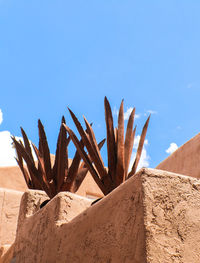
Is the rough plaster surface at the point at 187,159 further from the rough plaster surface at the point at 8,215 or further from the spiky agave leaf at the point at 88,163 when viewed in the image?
the spiky agave leaf at the point at 88,163

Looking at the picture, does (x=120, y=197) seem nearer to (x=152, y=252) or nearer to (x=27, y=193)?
(x=152, y=252)

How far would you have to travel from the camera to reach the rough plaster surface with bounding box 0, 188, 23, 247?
4.08 meters

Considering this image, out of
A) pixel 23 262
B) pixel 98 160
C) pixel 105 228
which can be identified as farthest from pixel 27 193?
pixel 105 228

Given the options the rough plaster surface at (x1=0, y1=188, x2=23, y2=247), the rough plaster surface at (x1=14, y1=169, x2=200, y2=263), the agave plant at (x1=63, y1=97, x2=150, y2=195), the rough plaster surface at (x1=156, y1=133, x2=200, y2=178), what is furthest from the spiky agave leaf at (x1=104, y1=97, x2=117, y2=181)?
the rough plaster surface at (x1=156, y1=133, x2=200, y2=178)

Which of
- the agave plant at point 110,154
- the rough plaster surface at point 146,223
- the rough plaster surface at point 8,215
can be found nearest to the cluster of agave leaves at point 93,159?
the agave plant at point 110,154

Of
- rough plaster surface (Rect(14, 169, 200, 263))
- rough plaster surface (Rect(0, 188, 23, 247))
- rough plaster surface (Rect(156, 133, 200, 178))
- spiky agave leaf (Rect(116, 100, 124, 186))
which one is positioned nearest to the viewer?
rough plaster surface (Rect(14, 169, 200, 263))

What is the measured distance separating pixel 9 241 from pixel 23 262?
1491mm

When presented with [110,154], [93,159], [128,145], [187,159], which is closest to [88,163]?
[93,159]

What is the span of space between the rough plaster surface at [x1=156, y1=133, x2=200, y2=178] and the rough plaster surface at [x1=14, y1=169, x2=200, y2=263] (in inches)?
155

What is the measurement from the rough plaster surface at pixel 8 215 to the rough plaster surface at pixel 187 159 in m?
2.62

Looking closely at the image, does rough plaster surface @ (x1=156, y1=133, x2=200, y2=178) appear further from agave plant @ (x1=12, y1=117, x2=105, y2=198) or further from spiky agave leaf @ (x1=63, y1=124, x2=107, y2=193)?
spiky agave leaf @ (x1=63, y1=124, x2=107, y2=193)

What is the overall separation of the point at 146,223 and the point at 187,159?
457cm

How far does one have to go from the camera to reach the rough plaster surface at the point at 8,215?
4.08 metres

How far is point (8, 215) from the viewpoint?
4.23m
